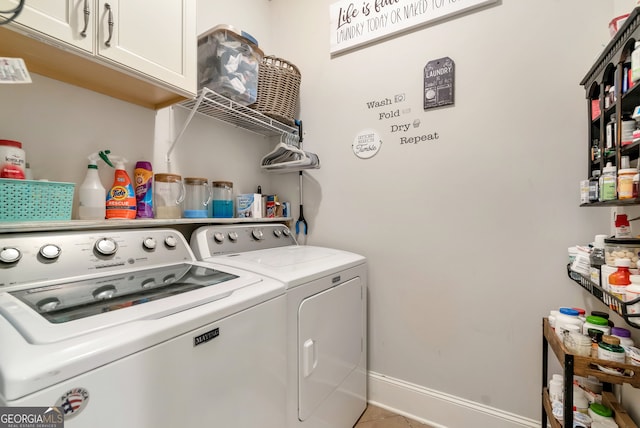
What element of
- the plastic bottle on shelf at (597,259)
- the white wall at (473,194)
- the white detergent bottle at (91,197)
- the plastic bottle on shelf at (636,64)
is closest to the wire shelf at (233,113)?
the white wall at (473,194)

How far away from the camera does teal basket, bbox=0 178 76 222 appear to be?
91cm

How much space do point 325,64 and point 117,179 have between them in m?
1.56

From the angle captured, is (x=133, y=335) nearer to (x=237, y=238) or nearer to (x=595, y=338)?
(x=237, y=238)

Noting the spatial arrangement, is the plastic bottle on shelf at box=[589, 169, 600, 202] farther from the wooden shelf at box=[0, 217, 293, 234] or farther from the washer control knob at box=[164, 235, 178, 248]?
the washer control knob at box=[164, 235, 178, 248]

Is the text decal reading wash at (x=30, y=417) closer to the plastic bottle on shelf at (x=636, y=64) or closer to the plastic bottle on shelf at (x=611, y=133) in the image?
the plastic bottle on shelf at (x=636, y=64)

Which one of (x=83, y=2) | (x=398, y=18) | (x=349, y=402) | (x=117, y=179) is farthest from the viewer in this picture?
(x=398, y=18)

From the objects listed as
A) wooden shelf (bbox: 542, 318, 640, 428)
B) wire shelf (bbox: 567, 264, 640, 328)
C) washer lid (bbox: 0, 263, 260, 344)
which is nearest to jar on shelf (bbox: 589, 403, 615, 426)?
wooden shelf (bbox: 542, 318, 640, 428)

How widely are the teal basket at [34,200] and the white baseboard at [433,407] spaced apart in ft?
6.23

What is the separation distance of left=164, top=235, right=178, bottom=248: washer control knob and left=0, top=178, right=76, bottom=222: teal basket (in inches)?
14.4

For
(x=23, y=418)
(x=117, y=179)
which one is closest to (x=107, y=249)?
(x=117, y=179)

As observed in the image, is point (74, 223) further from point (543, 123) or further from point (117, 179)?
point (543, 123)

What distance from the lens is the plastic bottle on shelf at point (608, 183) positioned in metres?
0.94

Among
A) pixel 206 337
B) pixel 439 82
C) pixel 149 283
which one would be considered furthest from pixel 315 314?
pixel 439 82

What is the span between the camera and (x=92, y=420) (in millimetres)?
545
